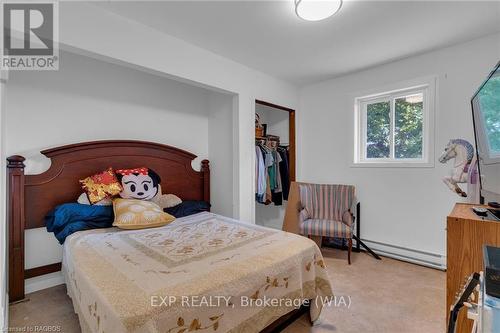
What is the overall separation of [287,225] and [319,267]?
4.98 ft

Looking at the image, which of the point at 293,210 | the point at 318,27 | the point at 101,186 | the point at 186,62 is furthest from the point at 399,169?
the point at 101,186

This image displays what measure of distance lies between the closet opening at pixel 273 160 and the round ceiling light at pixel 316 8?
133cm

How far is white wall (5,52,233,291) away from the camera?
6.93ft

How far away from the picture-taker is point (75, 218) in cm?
205

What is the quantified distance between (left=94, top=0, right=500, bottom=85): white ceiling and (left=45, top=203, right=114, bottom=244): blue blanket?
1665 mm

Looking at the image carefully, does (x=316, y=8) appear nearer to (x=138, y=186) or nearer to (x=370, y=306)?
(x=138, y=186)

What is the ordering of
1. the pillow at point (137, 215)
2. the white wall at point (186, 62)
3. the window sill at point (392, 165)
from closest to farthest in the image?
the white wall at point (186, 62), the pillow at point (137, 215), the window sill at point (392, 165)

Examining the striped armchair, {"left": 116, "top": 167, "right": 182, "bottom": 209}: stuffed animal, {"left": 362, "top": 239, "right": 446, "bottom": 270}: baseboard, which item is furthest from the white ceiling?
{"left": 362, "top": 239, "right": 446, "bottom": 270}: baseboard

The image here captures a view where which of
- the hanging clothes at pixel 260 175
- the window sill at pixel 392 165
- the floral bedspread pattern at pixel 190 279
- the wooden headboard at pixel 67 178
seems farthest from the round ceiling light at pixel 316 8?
the wooden headboard at pixel 67 178

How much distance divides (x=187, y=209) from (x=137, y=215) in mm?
630

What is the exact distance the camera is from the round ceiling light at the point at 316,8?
1635 millimetres

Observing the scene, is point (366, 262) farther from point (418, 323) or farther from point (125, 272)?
point (125, 272)

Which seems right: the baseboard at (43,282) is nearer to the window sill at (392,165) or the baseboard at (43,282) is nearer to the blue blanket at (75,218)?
the blue blanket at (75,218)

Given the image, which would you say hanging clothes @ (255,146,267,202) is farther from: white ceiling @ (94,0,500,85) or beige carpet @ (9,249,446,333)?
beige carpet @ (9,249,446,333)
